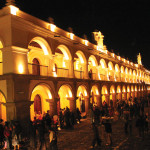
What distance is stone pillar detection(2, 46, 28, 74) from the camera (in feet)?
37.6

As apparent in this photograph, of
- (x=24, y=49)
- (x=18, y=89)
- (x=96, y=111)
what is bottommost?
(x=96, y=111)

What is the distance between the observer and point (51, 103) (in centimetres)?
1438

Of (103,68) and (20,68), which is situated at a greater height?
(103,68)

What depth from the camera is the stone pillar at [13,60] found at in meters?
11.5

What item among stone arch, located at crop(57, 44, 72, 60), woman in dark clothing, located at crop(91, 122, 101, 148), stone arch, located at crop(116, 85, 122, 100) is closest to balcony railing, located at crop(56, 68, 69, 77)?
stone arch, located at crop(57, 44, 72, 60)

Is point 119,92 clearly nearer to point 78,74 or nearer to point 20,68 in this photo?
point 78,74

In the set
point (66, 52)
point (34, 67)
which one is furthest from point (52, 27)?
point (34, 67)

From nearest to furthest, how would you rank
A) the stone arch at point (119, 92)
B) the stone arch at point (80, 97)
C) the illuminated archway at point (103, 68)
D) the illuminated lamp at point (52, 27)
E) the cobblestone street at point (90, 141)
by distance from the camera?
1. the cobblestone street at point (90, 141)
2. the illuminated lamp at point (52, 27)
3. the stone arch at point (80, 97)
4. the illuminated archway at point (103, 68)
5. the stone arch at point (119, 92)

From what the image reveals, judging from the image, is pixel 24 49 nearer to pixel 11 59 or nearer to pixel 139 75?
pixel 11 59

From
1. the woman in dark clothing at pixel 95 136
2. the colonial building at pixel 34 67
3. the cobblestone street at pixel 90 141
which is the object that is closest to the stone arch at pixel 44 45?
the colonial building at pixel 34 67

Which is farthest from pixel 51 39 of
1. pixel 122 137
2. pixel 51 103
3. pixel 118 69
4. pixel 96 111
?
pixel 118 69

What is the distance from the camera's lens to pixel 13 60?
37.7 feet

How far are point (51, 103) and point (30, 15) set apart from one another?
21.4 feet

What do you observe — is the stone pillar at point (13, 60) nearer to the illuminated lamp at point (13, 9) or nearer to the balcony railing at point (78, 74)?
the illuminated lamp at point (13, 9)
